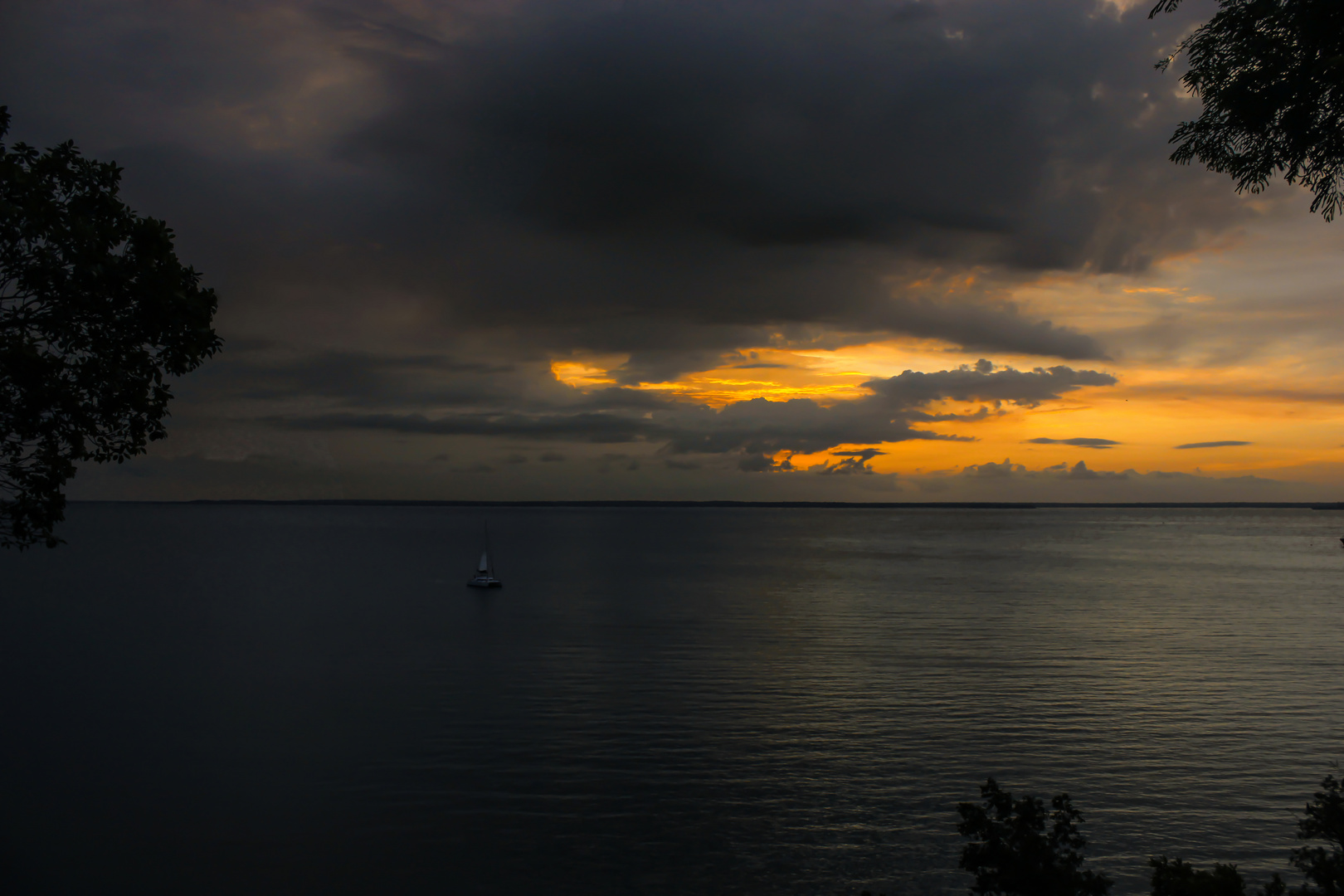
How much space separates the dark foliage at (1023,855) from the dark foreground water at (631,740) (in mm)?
11531

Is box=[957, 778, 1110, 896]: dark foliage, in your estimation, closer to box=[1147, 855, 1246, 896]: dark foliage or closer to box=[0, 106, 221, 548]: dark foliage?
box=[1147, 855, 1246, 896]: dark foliage

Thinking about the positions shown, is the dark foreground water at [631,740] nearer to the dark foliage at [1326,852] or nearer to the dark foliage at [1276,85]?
the dark foliage at [1326,852]

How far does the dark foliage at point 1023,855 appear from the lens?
1301 centimetres

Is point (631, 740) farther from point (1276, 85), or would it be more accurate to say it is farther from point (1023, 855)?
point (1276, 85)

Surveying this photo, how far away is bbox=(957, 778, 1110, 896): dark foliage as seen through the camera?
1301cm

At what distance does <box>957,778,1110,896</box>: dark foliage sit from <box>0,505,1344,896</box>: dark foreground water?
37.8ft

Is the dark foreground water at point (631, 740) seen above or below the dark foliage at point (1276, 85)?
below

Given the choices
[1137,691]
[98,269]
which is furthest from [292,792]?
[1137,691]

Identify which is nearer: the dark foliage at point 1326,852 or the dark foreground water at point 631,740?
the dark foliage at point 1326,852

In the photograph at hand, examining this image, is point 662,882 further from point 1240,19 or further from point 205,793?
point 1240,19

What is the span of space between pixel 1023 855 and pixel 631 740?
84.7ft

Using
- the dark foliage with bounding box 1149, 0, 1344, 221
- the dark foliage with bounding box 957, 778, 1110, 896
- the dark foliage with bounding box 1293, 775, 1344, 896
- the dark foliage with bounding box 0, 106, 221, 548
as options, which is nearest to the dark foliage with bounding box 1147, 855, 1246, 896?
the dark foliage with bounding box 957, 778, 1110, 896

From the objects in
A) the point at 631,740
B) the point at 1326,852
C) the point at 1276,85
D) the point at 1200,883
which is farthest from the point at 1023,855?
the point at 631,740

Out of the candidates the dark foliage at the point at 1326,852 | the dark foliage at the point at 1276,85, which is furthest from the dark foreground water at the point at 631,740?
the dark foliage at the point at 1276,85
